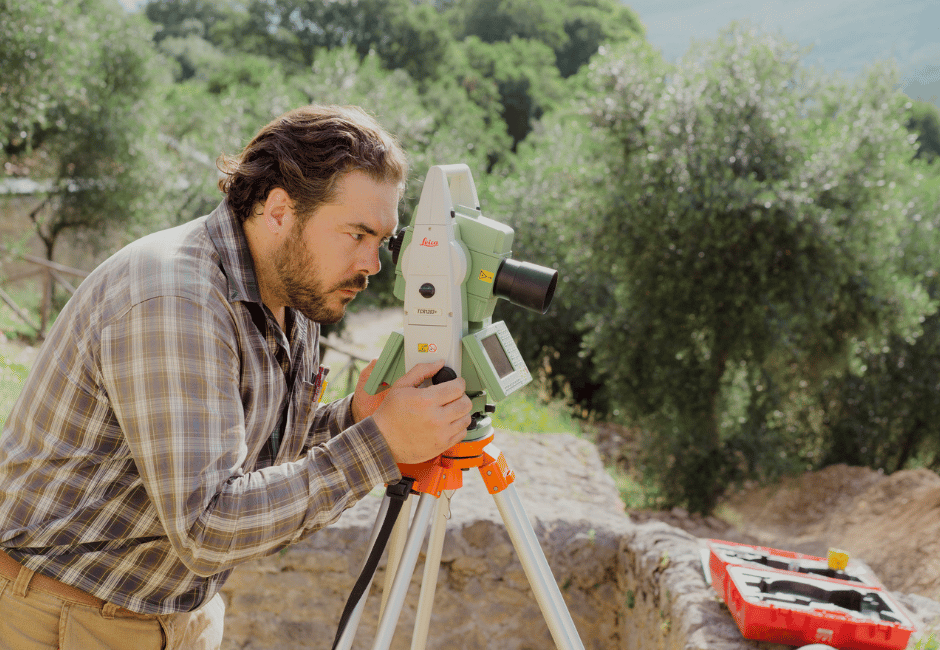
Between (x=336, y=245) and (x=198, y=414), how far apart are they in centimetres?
47

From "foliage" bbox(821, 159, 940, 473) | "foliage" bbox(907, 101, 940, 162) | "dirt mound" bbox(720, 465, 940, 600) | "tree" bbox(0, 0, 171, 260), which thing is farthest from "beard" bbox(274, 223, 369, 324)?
"foliage" bbox(907, 101, 940, 162)

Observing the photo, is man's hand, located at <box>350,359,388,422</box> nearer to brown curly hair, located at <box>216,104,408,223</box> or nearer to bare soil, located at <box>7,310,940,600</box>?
brown curly hair, located at <box>216,104,408,223</box>

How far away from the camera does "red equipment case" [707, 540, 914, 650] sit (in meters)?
1.93

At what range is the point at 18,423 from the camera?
1.30m

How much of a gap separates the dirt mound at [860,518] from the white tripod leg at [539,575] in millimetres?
5778

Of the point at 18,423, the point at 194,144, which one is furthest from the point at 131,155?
the point at 18,423

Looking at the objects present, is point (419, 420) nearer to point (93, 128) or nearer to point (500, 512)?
point (500, 512)

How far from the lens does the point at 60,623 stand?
135 centimetres

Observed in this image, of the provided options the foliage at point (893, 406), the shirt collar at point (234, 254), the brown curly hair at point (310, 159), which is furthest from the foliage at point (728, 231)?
the shirt collar at point (234, 254)

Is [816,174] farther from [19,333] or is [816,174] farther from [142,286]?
[19,333]

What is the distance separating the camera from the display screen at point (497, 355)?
156cm

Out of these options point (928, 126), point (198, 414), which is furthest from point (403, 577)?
point (928, 126)

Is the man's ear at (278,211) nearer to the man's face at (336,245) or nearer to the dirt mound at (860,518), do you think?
the man's face at (336,245)

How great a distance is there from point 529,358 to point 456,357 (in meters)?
11.4
